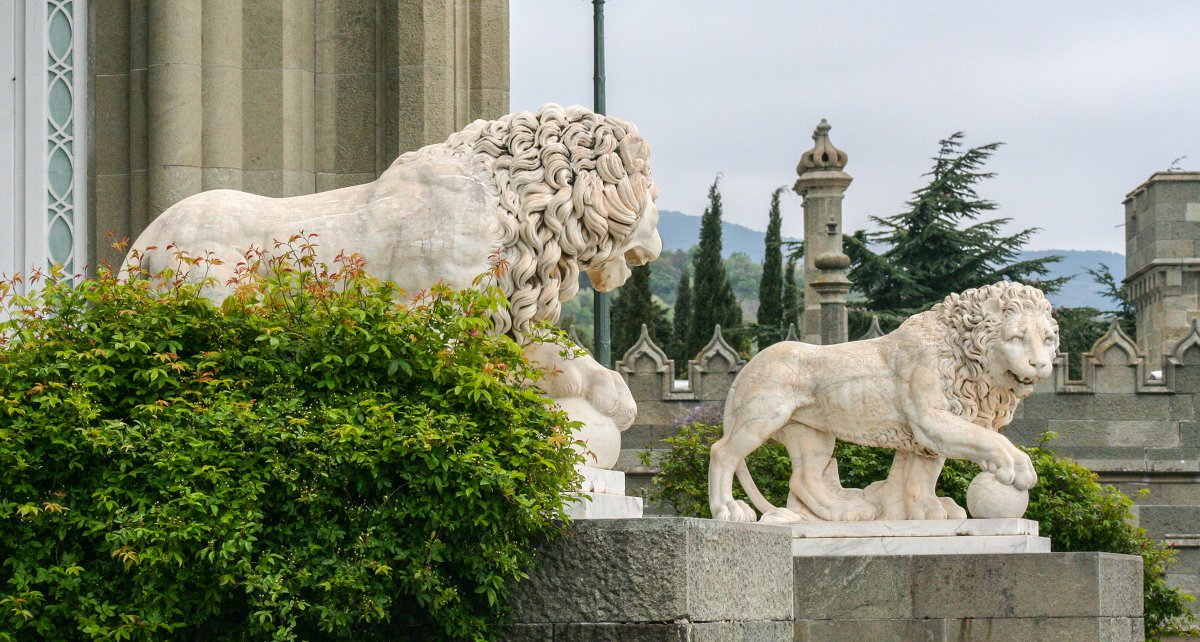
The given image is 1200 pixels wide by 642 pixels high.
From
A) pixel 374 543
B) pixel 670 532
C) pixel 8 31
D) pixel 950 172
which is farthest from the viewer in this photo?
pixel 950 172

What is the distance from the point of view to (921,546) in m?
9.62

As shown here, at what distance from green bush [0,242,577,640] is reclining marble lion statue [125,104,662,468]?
57 centimetres

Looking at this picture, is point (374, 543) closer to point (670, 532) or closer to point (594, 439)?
point (670, 532)

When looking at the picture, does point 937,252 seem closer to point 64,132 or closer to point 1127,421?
point 1127,421

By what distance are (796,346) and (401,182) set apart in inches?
209

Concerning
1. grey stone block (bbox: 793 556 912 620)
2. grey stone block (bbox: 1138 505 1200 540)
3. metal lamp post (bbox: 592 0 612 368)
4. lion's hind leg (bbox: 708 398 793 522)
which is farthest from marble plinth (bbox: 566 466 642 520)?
grey stone block (bbox: 1138 505 1200 540)

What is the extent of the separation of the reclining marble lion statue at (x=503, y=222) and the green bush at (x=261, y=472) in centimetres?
57

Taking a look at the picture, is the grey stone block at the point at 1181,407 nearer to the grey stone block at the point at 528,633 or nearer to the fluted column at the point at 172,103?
the fluted column at the point at 172,103

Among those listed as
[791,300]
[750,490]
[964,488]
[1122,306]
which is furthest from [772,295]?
[750,490]

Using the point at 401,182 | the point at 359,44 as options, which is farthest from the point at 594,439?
the point at 359,44

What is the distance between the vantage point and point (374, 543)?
4.34 metres

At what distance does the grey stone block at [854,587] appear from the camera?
930cm

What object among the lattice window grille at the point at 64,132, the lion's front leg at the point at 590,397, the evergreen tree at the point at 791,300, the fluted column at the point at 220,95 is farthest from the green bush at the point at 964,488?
the evergreen tree at the point at 791,300

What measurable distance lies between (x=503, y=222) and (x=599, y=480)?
3.09ft
